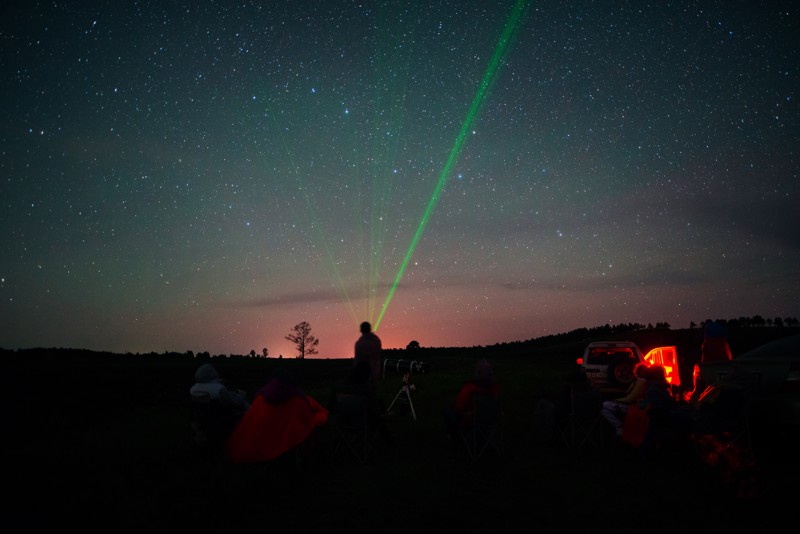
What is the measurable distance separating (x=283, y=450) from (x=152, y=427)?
577 centimetres

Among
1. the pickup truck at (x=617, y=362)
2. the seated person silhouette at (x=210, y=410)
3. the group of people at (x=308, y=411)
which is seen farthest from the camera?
the pickup truck at (x=617, y=362)

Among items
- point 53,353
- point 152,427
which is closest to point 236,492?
point 152,427

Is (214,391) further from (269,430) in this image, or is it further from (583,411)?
(583,411)

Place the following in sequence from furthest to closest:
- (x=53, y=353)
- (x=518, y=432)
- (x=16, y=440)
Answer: (x=53, y=353), (x=16, y=440), (x=518, y=432)

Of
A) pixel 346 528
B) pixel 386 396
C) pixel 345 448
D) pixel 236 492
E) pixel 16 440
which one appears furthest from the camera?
pixel 386 396

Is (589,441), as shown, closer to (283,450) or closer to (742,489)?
(742,489)

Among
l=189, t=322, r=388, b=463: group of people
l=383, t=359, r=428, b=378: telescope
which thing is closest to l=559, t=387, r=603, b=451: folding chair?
l=189, t=322, r=388, b=463: group of people

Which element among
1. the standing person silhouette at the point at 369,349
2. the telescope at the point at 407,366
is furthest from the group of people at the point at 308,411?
the telescope at the point at 407,366

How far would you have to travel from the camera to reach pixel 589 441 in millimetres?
8406

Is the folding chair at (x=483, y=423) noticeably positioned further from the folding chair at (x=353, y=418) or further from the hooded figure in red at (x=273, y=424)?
the hooded figure in red at (x=273, y=424)

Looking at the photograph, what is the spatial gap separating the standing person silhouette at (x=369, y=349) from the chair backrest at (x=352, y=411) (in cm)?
146

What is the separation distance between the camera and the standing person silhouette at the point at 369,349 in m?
8.84

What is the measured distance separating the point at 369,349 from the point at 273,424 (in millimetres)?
2707

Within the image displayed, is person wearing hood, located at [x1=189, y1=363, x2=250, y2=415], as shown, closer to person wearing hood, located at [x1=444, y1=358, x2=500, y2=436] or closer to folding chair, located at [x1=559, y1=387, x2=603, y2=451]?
person wearing hood, located at [x1=444, y1=358, x2=500, y2=436]
